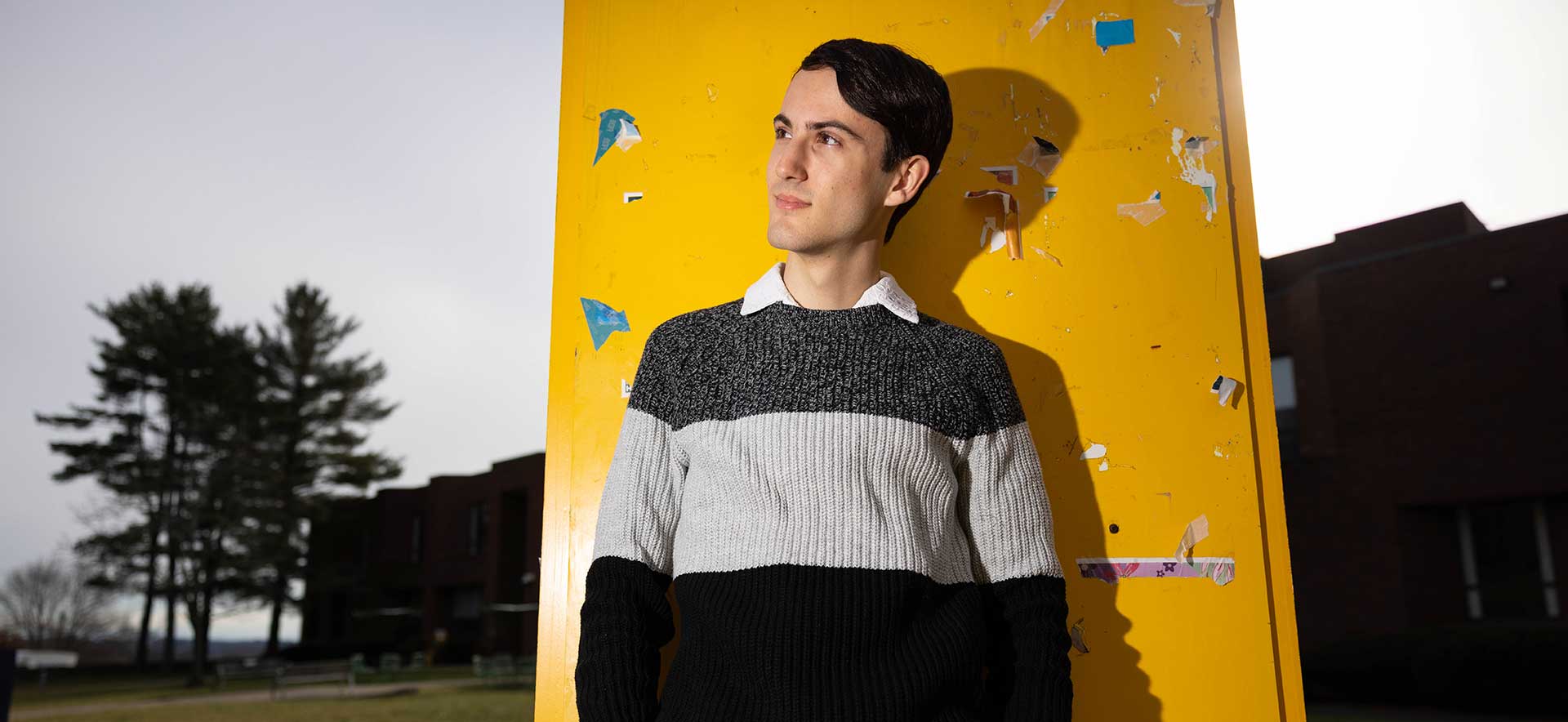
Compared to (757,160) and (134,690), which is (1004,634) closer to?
(757,160)

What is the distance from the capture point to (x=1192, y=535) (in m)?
2.00

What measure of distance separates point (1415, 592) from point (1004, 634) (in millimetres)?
15395

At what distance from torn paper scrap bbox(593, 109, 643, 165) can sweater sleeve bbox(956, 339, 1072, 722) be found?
93cm

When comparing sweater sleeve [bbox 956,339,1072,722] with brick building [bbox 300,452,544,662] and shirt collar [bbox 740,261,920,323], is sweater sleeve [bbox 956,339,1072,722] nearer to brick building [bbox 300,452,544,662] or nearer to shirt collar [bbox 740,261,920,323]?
shirt collar [bbox 740,261,920,323]

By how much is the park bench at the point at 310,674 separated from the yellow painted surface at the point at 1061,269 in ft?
58.5

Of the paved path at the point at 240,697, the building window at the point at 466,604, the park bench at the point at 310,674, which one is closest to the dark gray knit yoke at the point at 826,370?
the paved path at the point at 240,697

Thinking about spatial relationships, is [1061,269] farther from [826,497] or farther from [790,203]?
[826,497]

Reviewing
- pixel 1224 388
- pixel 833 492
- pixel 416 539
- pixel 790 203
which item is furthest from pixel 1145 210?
pixel 416 539

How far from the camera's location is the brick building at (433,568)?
2758 centimetres

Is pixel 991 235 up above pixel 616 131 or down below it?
below

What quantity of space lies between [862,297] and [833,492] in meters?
0.38

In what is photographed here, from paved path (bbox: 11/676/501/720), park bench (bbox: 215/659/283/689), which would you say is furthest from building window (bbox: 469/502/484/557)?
paved path (bbox: 11/676/501/720)

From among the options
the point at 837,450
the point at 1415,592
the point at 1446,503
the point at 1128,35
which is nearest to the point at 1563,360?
the point at 1446,503

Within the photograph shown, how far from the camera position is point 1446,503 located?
14578mm
